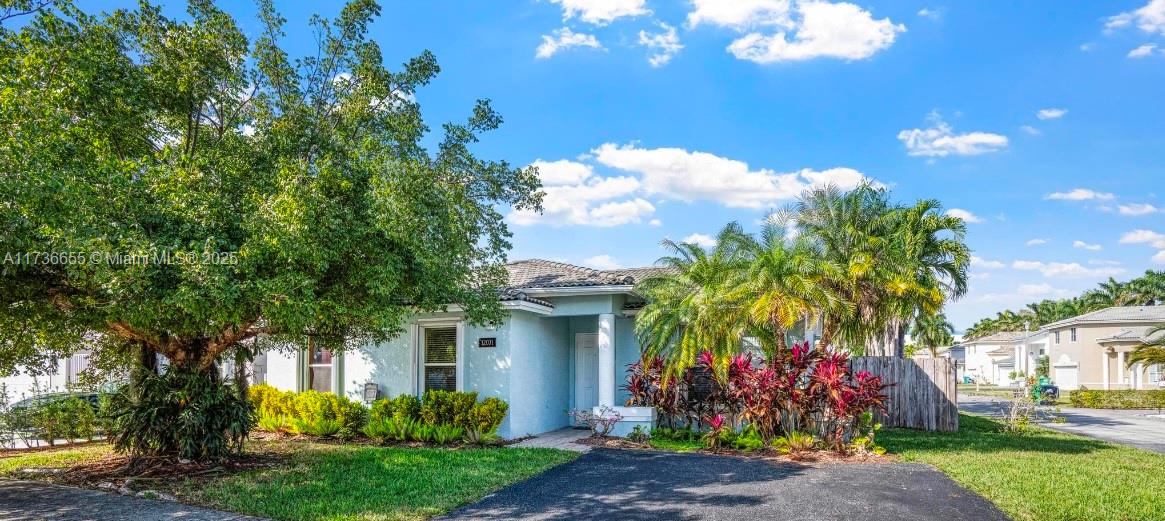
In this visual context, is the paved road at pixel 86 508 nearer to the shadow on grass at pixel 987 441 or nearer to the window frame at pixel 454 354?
the window frame at pixel 454 354

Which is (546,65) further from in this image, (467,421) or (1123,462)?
(1123,462)

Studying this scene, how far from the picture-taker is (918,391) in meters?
15.9

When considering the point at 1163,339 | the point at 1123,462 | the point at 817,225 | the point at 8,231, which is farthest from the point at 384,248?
the point at 1163,339

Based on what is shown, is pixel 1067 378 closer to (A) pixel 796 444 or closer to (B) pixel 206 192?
(A) pixel 796 444

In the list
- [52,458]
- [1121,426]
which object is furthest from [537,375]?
[1121,426]

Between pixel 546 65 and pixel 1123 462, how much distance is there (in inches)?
494

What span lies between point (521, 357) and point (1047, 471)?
8.95 metres

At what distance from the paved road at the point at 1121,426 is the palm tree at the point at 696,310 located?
9403 millimetres

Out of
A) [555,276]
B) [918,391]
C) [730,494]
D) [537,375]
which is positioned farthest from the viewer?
[918,391]

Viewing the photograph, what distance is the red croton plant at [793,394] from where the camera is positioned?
10773mm

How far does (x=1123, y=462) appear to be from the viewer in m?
10.7

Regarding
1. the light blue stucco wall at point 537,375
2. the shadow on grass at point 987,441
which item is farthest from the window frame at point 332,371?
the shadow on grass at point 987,441

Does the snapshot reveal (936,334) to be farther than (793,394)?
Yes

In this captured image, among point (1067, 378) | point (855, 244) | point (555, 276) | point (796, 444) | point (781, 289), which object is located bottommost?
point (1067, 378)
